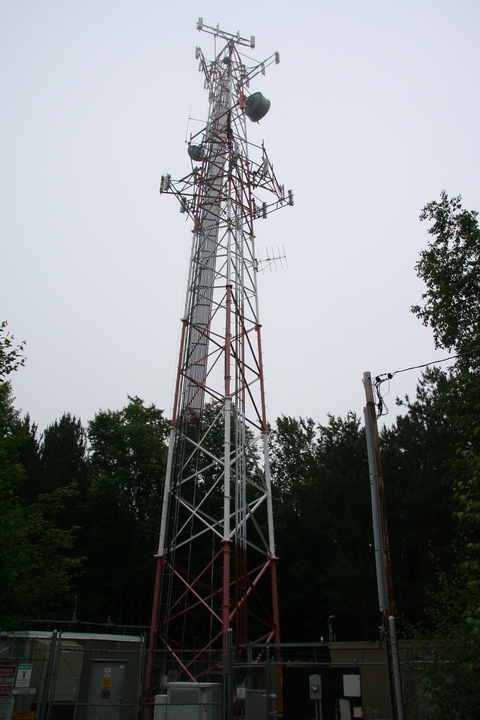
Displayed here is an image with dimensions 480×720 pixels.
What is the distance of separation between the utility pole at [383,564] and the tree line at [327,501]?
823 centimetres

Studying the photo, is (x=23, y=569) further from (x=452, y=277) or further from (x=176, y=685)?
(x=452, y=277)

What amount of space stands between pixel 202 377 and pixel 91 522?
16.3 m

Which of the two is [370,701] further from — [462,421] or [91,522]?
[91,522]

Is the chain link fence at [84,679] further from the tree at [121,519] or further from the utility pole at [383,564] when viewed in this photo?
the tree at [121,519]

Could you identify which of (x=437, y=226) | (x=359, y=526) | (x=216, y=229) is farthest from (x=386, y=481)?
(x=216, y=229)

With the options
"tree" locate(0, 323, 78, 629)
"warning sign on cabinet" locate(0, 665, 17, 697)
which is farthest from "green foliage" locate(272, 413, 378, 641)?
"warning sign on cabinet" locate(0, 665, 17, 697)

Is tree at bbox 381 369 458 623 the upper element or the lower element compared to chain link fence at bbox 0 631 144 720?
upper

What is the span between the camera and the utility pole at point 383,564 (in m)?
7.61

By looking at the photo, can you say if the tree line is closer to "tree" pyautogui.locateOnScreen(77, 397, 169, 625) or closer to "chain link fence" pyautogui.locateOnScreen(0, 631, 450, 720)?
"tree" pyautogui.locateOnScreen(77, 397, 169, 625)

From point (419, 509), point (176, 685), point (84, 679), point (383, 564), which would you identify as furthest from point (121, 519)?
point (383, 564)

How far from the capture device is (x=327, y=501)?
29.1 meters

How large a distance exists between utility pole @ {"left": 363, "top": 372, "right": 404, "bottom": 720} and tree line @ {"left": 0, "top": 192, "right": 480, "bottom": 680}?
8.23m

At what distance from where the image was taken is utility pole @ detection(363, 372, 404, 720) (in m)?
7.61

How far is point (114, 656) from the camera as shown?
13.8 metres
